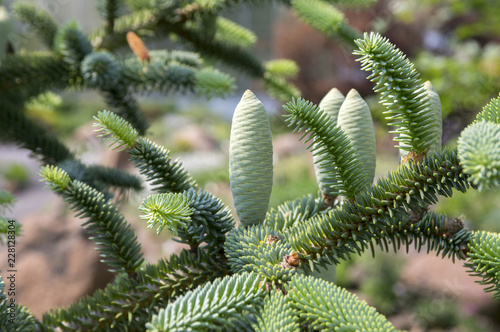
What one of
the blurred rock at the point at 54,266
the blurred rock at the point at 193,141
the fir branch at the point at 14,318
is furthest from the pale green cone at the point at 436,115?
the blurred rock at the point at 193,141

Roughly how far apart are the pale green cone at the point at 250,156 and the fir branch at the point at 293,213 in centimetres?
8

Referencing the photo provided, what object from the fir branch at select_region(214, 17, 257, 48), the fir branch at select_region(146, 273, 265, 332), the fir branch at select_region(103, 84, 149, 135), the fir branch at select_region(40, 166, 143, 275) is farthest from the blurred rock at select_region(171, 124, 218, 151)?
the fir branch at select_region(146, 273, 265, 332)

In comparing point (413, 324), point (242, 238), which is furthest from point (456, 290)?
point (242, 238)

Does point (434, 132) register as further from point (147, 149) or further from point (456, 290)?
point (456, 290)

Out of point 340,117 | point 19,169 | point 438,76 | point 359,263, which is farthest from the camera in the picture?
point 19,169

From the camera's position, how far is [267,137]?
22.4 inches

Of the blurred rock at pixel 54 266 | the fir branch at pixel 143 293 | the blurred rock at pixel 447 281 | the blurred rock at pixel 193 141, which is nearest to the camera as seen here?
the fir branch at pixel 143 293

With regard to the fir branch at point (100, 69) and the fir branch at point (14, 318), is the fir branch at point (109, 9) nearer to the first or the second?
the fir branch at point (100, 69)

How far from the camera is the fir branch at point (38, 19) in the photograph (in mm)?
1275

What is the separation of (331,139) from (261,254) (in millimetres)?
157

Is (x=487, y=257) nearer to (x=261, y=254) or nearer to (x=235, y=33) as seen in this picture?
(x=261, y=254)

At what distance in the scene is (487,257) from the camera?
21.2 inches

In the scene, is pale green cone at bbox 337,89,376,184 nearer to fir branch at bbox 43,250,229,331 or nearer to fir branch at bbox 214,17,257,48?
fir branch at bbox 43,250,229,331

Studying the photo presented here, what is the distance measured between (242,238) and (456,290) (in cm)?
311
